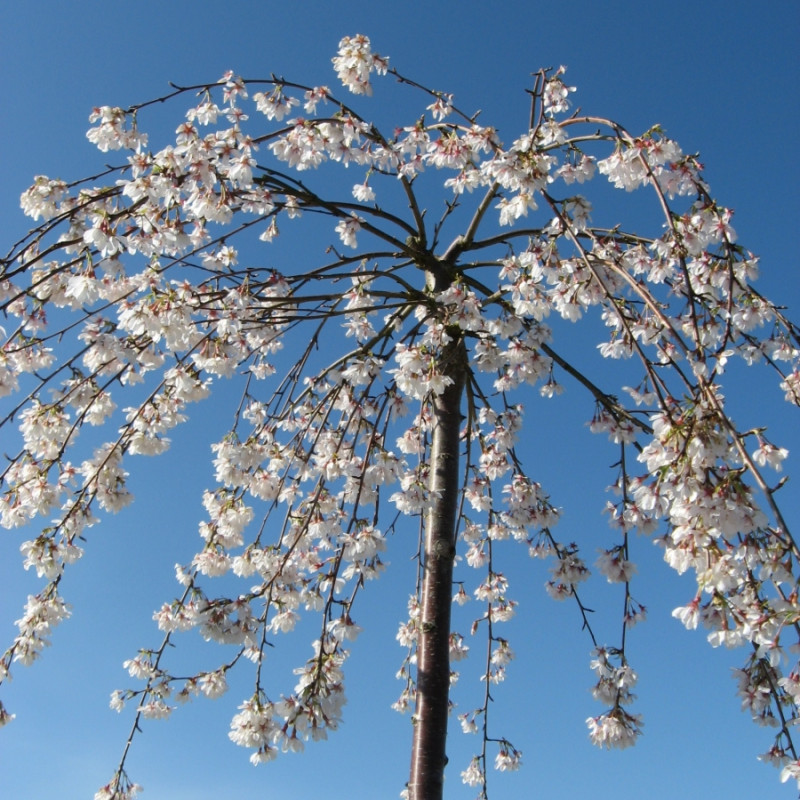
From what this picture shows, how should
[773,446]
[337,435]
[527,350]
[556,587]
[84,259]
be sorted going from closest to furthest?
[773,446], [84,259], [527,350], [556,587], [337,435]

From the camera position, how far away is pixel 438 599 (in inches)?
143

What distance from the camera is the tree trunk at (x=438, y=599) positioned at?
3293 millimetres

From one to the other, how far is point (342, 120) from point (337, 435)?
1.68 metres

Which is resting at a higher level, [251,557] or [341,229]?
[341,229]

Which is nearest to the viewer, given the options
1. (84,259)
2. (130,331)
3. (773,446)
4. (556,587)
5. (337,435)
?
(773,446)

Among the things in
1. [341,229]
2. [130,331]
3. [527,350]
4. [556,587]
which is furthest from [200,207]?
[556,587]

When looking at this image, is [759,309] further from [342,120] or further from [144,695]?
[144,695]

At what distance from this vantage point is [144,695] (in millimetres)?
3688

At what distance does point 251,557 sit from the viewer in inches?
152

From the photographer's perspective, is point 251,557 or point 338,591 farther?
point 251,557

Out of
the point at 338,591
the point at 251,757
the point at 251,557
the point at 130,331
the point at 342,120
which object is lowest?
the point at 251,757

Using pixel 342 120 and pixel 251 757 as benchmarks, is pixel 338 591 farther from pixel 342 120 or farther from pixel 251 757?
pixel 342 120

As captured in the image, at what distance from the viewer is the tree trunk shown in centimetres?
329

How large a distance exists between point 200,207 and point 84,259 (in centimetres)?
66
